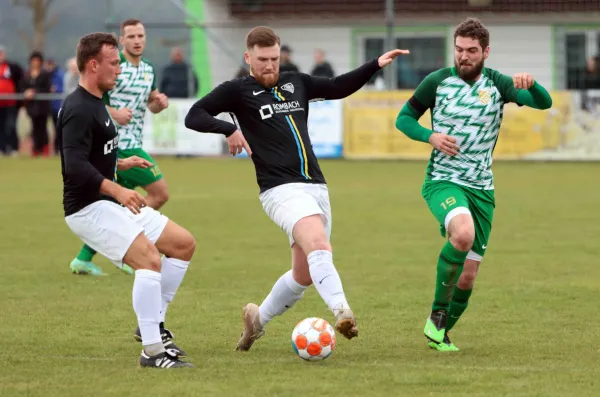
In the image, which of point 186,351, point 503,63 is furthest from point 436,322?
point 503,63

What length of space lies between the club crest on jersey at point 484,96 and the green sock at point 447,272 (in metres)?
0.97

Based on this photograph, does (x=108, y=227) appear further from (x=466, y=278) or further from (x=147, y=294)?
(x=466, y=278)

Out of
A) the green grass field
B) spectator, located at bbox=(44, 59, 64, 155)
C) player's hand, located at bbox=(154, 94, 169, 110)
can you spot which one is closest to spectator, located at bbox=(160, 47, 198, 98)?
spectator, located at bbox=(44, 59, 64, 155)

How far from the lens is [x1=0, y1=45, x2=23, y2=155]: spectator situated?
2788 cm

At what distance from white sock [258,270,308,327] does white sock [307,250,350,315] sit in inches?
19.1

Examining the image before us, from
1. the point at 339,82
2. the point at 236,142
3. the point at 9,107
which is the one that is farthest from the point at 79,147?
the point at 9,107

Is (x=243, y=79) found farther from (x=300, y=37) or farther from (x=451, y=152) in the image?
(x=300, y=37)

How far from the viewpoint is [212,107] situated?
755 cm

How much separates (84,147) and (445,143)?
2297 millimetres

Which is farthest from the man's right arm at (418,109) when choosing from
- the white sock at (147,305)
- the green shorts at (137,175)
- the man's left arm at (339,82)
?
the green shorts at (137,175)

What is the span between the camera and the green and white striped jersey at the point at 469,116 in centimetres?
774

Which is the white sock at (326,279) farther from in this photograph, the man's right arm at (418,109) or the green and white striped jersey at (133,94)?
the green and white striped jersey at (133,94)

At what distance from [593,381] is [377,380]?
3.84ft

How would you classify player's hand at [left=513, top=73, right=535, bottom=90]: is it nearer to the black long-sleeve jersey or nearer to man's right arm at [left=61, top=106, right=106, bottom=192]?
the black long-sleeve jersey
